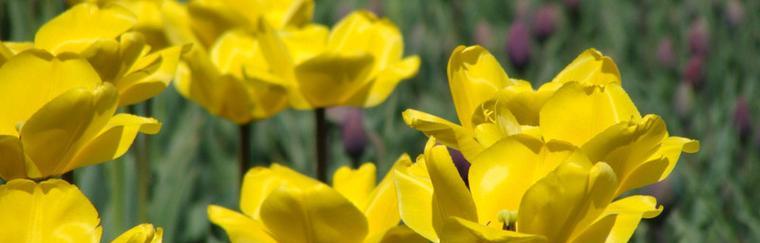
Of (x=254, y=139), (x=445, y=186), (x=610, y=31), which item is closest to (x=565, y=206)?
(x=445, y=186)

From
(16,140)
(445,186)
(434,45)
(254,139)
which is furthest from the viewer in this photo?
(434,45)

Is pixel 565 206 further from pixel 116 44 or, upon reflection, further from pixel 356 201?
pixel 116 44

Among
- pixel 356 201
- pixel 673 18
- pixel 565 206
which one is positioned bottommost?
pixel 673 18

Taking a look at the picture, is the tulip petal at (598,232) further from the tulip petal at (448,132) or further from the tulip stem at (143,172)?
the tulip stem at (143,172)

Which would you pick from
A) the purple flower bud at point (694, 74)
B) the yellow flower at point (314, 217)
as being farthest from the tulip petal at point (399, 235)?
the purple flower bud at point (694, 74)

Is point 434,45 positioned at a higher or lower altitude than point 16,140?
lower

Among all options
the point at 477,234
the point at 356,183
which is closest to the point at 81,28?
the point at 356,183
